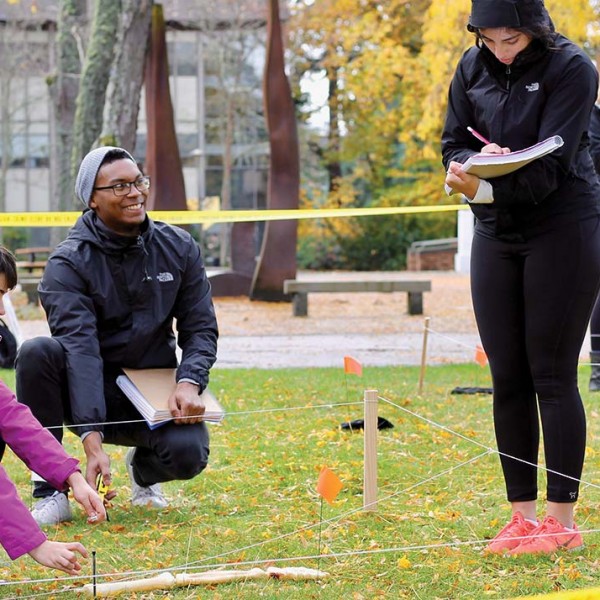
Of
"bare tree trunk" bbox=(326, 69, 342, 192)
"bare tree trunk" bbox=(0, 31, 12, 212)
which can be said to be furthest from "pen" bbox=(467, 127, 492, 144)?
"bare tree trunk" bbox=(0, 31, 12, 212)

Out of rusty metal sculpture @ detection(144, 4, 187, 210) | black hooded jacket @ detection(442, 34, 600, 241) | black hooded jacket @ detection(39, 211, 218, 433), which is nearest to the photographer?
black hooded jacket @ detection(442, 34, 600, 241)

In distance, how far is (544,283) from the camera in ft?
13.6

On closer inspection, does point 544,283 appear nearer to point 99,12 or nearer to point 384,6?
point 99,12

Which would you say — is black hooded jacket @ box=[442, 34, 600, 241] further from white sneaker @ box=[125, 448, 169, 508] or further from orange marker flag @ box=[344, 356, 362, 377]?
orange marker flag @ box=[344, 356, 362, 377]

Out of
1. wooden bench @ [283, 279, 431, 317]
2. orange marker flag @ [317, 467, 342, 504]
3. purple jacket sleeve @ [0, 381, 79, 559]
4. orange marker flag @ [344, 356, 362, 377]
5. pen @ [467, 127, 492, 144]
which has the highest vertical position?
pen @ [467, 127, 492, 144]

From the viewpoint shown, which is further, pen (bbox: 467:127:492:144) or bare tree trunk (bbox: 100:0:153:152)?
bare tree trunk (bbox: 100:0:153:152)

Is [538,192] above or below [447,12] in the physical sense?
below

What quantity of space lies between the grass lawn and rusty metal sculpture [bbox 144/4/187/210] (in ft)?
35.1

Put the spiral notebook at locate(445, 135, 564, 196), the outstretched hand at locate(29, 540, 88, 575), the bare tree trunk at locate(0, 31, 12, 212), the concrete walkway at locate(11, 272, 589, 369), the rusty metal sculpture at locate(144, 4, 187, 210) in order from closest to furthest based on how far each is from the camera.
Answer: the outstretched hand at locate(29, 540, 88, 575) → the spiral notebook at locate(445, 135, 564, 196) → the concrete walkway at locate(11, 272, 589, 369) → the rusty metal sculpture at locate(144, 4, 187, 210) → the bare tree trunk at locate(0, 31, 12, 212)

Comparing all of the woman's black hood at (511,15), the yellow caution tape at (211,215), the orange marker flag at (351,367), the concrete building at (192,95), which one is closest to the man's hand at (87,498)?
the woman's black hood at (511,15)

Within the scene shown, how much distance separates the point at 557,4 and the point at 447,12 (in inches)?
76.4

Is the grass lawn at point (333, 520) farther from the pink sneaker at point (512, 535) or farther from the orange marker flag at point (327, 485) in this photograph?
the orange marker flag at point (327, 485)

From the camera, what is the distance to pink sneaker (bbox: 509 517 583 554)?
163 inches

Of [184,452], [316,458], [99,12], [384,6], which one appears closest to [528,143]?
[184,452]
